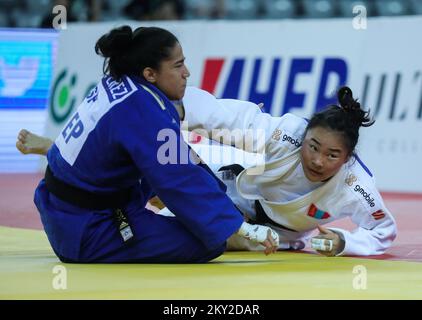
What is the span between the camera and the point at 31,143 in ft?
15.1

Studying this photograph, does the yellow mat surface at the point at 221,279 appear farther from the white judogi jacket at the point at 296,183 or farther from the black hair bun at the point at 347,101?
the black hair bun at the point at 347,101

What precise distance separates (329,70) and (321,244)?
185 inches

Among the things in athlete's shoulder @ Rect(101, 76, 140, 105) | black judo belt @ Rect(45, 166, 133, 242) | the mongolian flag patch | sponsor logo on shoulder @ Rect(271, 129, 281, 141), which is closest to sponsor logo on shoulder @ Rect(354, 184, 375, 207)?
→ the mongolian flag patch

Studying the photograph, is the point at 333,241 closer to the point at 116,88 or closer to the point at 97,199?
the point at 97,199

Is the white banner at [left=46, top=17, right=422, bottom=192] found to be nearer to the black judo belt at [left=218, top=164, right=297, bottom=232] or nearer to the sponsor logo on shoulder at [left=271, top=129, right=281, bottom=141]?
the black judo belt at [left=218, top=164, right=297, bottom=232]

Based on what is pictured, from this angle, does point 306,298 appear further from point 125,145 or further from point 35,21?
point 35,21

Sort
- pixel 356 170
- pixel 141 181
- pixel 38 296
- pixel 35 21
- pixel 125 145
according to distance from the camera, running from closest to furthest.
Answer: pixel 38 296, pixel 125 145, pixel 141 181, pixel 356 170, pixel 35 21

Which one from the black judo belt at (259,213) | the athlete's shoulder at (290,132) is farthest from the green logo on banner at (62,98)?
the athlete's shoulder at (290,132)

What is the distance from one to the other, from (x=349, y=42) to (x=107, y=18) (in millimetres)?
4804

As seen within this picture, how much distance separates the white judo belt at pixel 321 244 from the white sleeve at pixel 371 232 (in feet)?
0.25

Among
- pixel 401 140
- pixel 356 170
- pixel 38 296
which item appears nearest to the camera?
pixel 38 296

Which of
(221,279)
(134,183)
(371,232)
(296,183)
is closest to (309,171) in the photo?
(296,183)

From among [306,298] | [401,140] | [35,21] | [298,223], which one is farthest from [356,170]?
[35,21]

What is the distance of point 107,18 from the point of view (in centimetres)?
1309
